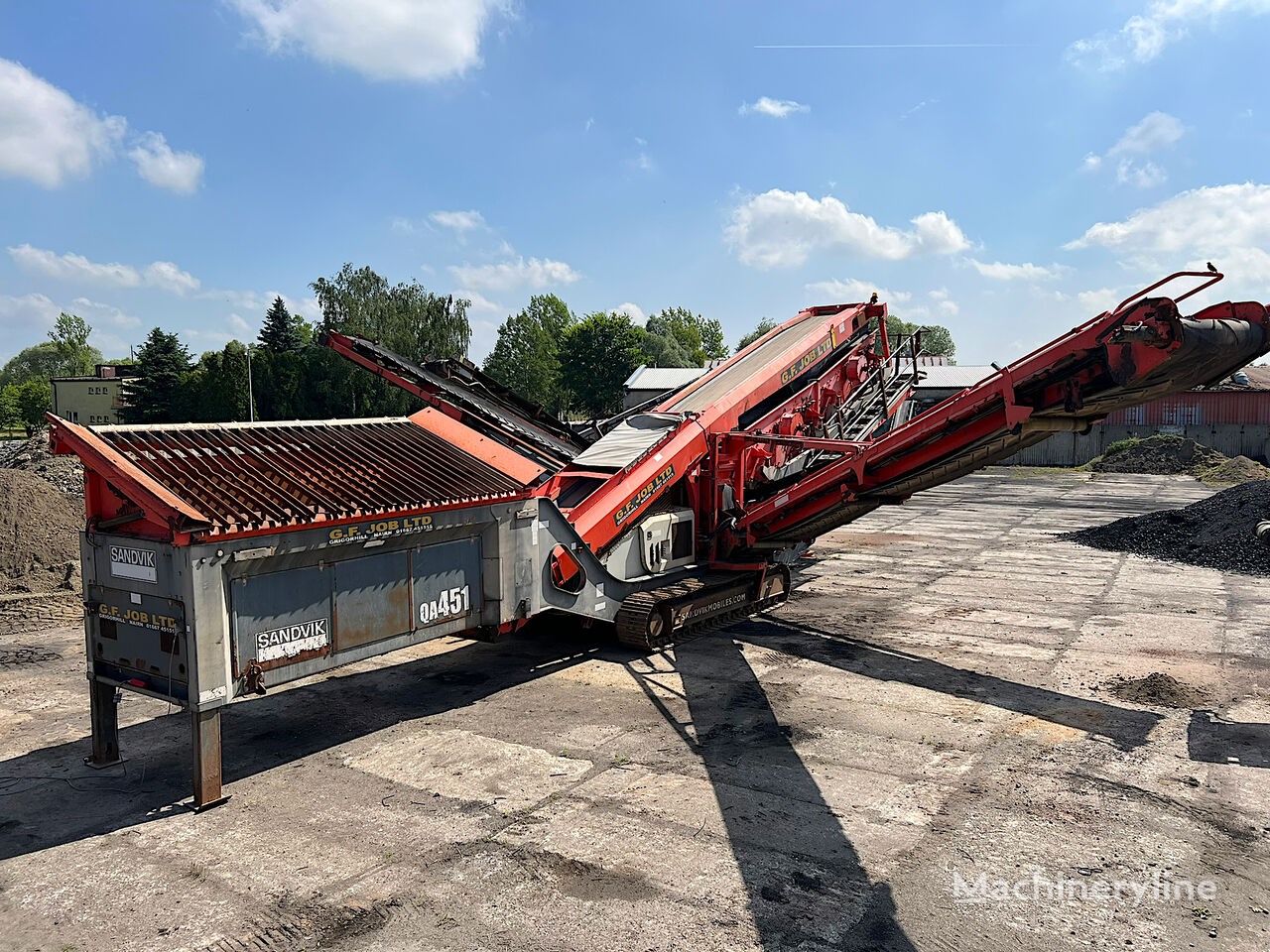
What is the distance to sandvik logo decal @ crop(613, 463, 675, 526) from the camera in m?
10.9

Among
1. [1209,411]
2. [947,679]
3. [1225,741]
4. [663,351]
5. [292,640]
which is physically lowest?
[1225,741]

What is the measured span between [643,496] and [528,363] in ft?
240

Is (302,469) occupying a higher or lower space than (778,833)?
higher

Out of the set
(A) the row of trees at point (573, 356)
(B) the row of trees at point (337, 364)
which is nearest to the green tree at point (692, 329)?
(A) the row of trees at point (573, 356)

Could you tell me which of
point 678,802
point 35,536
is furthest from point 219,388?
point 678,802

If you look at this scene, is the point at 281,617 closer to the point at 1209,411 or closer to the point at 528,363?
the point at 1209,411

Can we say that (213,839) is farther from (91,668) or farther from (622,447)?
(622,447)

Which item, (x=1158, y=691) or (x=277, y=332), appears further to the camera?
(x=277, y=332)

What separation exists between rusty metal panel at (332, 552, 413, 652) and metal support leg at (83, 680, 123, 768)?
Result: 2.06m

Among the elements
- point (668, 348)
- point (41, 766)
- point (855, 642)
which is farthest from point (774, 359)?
point (668, 348)

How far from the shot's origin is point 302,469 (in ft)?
26.8

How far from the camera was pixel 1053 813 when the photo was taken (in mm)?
6883

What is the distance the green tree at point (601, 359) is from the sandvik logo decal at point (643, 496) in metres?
58.3

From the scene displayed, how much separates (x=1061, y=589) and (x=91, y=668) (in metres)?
14.0
